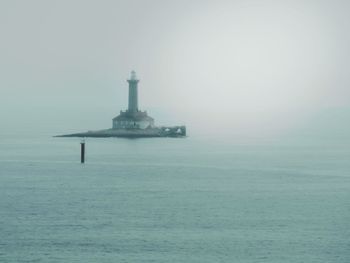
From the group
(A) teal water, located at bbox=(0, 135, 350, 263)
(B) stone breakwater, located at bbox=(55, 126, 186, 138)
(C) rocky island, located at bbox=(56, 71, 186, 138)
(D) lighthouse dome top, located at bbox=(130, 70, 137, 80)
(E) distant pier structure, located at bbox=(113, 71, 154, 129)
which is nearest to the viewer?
(A) teal water, located at bbox=(0, 135, 350, 263)

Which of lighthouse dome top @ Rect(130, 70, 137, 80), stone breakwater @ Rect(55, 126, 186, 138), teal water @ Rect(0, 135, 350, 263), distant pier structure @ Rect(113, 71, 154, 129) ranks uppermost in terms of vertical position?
lighthouse dome top @ Rect(130, 70, 137, 80)

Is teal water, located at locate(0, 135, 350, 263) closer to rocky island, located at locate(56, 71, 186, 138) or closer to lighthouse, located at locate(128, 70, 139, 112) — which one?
rocky island, located at locate(56, 71, 186, 138)

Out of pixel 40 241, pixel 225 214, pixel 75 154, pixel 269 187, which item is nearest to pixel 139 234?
pixel 40 241

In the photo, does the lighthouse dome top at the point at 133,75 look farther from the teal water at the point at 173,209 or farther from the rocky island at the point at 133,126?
the teal water at the point at 173,209

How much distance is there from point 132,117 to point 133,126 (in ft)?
5.73

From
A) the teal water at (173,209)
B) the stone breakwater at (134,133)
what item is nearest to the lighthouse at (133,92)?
the stone breakwater at (134,133)

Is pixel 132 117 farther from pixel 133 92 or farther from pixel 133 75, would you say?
pixel 133 75

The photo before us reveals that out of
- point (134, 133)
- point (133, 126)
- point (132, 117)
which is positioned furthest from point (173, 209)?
point (132, 117)

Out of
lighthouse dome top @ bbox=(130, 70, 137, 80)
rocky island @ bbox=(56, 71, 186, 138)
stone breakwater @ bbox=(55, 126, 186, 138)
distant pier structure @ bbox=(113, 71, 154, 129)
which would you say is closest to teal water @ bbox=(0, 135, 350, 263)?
stone breakwater @ bbox=(55, 126, 186, 138)

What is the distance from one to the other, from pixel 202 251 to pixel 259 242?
4.22 m

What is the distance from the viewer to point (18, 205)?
2852 inches

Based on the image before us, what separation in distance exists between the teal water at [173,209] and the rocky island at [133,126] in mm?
A: 48352

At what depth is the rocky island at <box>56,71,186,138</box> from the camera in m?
177

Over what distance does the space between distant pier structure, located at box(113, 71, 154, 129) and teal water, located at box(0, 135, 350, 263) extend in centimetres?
5215
